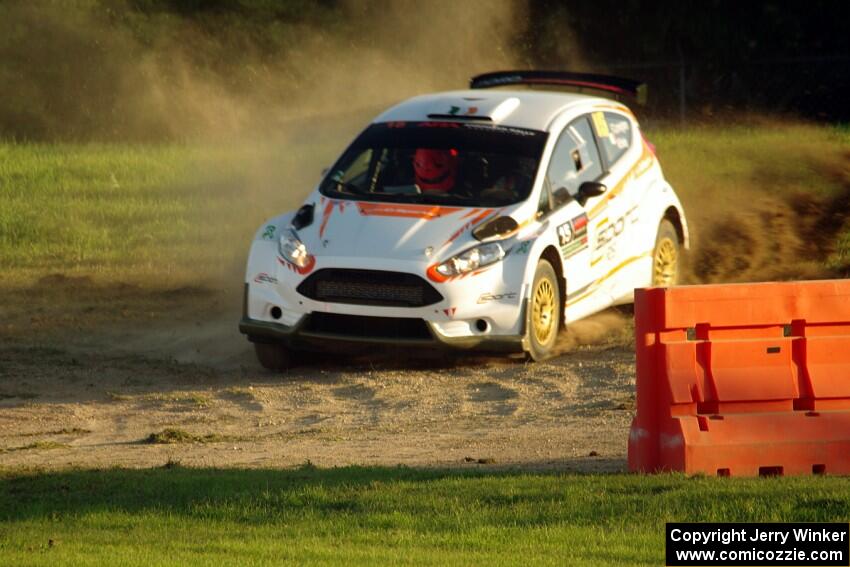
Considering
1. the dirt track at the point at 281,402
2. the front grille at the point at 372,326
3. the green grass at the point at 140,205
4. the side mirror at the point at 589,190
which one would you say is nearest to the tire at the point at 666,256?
the dirt track at the point at 281,402

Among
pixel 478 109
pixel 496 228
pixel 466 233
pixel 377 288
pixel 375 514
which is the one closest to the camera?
pixel 375 514

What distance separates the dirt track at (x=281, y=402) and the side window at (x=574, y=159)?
1.16 m

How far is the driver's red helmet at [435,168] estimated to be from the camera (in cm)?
1291

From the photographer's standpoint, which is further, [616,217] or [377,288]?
[616,217]

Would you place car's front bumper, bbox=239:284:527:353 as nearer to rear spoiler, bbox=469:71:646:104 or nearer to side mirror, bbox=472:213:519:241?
side mirror, bbox=472:213:519:241

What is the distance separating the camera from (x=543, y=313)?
41.0 ft

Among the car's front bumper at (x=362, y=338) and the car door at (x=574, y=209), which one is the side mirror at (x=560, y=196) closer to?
the car door at (x=574, y=209)

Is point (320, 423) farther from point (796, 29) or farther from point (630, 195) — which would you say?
point (796, 29)

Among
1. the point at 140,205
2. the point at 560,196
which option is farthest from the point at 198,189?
the point at 560,196

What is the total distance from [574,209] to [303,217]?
2002 millimetres

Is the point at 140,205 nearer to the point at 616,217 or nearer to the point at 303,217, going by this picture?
the point at 303,217

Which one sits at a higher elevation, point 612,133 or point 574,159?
point 612,133

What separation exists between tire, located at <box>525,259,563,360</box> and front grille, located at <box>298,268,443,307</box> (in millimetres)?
758

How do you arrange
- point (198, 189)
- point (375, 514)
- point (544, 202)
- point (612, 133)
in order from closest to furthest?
point (375, 514)
point (544, 202)
point (612, 133)
point (198, 189)
